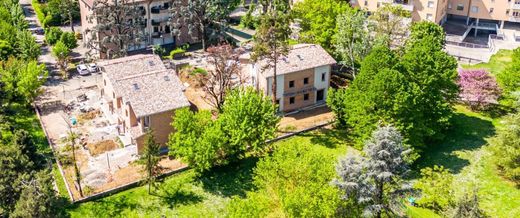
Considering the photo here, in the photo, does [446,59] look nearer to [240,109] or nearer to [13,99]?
[240,109]

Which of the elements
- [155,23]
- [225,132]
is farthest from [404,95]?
[155,23]

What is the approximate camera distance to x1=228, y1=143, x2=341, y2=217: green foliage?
150ft

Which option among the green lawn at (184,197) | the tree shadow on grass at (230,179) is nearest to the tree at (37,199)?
the green lawn at (184,197)

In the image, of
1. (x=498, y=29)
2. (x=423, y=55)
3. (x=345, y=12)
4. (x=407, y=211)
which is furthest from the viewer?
(x=498, y=29)

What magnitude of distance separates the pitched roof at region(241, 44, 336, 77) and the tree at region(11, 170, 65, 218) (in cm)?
3417

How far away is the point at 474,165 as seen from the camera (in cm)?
6719

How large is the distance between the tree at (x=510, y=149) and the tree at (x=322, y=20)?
1186 inches

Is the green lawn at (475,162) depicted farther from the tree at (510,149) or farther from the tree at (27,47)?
the tree at (27,47)

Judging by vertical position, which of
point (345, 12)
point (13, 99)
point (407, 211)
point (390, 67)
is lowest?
point (407, 211)

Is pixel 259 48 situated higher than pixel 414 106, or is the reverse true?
pixel 259 48

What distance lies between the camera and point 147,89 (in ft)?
226

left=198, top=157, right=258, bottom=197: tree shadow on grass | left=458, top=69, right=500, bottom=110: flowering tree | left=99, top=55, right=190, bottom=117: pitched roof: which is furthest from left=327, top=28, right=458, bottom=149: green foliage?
left=99, top=55, right=190, bottom=117: pitched roof

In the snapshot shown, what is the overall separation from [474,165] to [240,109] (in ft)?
96.5

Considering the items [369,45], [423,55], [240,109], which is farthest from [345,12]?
[240,109]
